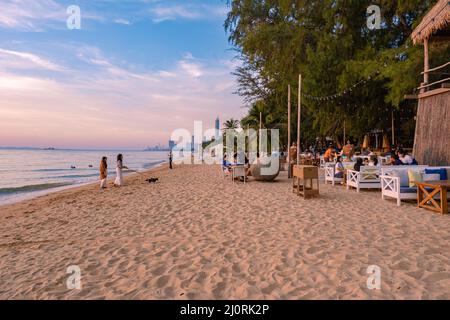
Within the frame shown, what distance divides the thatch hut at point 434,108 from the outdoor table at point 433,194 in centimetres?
314

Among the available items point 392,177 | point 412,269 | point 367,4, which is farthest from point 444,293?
point 367,4

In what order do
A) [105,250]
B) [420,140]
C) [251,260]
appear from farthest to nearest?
[420,140]
[105,250]
[251,260]

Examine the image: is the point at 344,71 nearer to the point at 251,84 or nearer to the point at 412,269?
the point at 251,84

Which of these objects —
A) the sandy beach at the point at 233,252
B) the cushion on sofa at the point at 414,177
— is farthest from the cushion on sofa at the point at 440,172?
the sandy beach at the point at 233,252

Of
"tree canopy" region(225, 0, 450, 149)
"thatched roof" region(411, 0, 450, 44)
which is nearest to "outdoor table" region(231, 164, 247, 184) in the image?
"tree canopy" region(225, 0, 450, 149)

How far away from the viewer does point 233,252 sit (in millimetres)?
4535

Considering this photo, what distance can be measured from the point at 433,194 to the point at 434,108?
16.6ft

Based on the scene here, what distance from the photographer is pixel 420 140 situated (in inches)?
446

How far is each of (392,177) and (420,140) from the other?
4600 millimetres

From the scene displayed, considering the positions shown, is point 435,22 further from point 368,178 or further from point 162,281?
point 162,281

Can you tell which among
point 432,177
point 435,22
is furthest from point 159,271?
point 435,22

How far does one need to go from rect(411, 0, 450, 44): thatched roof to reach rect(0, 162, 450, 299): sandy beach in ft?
20.2

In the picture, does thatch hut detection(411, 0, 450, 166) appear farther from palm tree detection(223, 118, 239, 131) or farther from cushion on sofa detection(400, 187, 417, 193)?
palm tree detection(223, 118, 239, 131)
